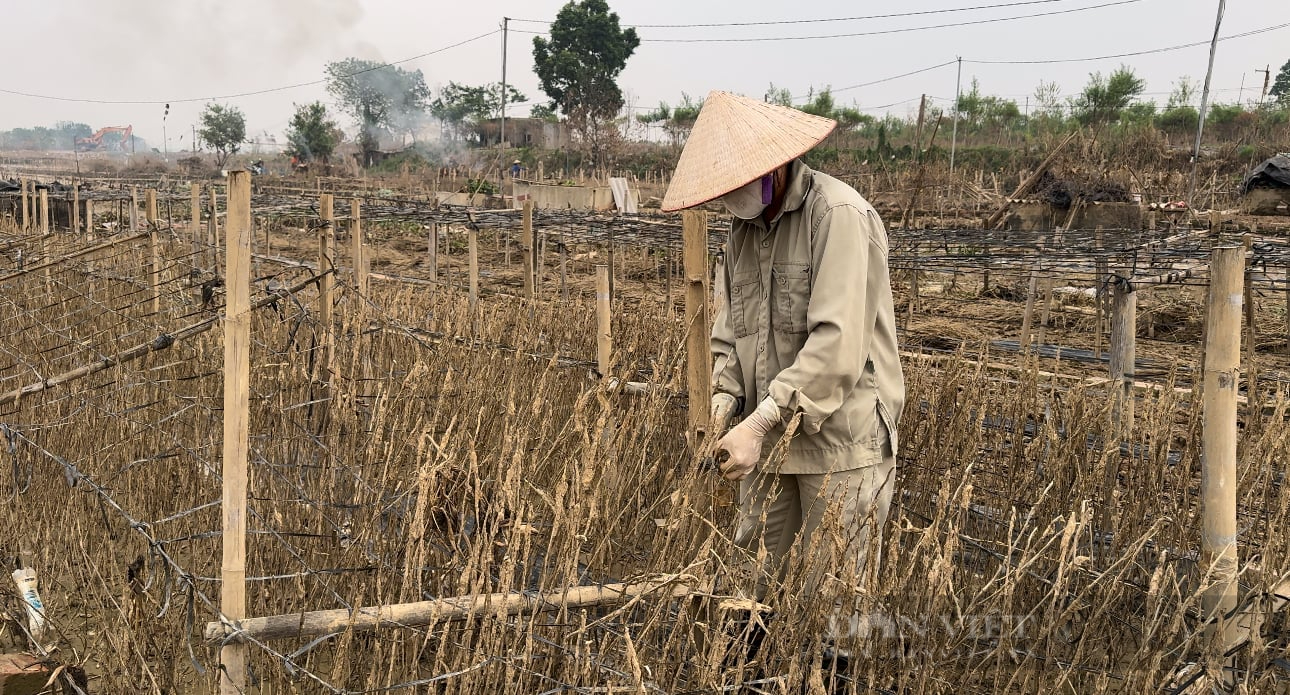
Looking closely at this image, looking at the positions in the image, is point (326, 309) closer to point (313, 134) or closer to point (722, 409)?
point (722, 409)

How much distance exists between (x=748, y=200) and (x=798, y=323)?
0.28 meters

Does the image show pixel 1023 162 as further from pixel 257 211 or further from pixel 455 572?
pixel 455 572

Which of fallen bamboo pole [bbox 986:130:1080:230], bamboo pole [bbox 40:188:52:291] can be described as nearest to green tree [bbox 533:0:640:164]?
fallen bamboo pole [bbox 986:130:1080:230]

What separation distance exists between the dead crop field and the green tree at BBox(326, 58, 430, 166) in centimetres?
4996

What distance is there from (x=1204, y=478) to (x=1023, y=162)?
2127 centimetres

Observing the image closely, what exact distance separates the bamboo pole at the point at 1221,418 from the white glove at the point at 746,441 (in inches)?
35.2

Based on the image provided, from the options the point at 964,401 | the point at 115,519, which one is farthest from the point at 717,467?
the point at 115,519

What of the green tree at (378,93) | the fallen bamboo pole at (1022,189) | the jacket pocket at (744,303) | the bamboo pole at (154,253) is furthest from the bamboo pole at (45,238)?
the green tree at (378,93)

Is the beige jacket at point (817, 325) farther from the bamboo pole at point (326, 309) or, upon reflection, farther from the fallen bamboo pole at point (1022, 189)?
the fallen bamboo pole at point (1022, 189)

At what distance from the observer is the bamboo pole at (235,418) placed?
161 centimetres

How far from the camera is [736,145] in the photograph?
1919 millimetres

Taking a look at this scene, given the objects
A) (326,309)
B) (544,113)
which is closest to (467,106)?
(544,113)

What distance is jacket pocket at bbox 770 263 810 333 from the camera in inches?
79.0

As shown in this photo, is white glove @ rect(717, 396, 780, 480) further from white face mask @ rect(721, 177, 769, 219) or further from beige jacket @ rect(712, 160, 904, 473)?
white face mask @ rect(721, 177, 769, 219)
